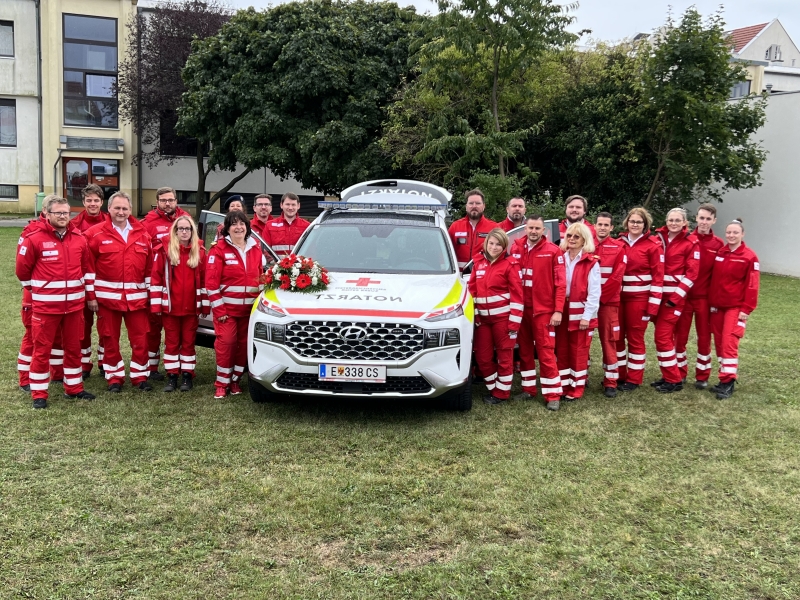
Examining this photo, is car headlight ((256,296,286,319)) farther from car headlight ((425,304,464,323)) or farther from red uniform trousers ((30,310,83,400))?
red uniform trousers ((30,310,83,400))

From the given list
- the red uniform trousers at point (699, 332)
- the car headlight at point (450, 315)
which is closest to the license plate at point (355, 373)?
the car headlight at point (450, 315)

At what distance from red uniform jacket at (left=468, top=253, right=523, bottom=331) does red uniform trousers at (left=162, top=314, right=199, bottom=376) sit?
9.34 ft

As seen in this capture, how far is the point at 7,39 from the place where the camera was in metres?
31.7

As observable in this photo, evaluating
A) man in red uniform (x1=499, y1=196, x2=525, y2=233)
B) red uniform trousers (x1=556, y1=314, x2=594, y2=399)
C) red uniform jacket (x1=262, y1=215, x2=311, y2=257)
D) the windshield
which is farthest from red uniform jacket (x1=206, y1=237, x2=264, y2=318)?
man in red uniform (x1=499, y1=196, x2=525, y2=233)

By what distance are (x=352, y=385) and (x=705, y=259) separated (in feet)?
13.3

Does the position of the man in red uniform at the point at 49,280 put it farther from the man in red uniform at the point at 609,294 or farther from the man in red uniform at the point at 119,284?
the man in red uniform at the point at 609,294

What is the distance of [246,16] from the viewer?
22.9 metres

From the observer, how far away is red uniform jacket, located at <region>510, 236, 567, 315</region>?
653 centimetres

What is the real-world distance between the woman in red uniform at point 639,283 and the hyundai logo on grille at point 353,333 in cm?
304

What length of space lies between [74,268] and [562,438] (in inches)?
178

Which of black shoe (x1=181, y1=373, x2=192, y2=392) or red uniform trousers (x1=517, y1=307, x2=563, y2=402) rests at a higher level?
red uniform trousers (x1=517, y1=307, x2=563, y2=402)

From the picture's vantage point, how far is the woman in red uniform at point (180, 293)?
6699 millimetres

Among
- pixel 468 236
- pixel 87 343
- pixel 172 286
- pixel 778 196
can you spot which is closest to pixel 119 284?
pixel 172 286

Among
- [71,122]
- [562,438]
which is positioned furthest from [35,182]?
[562,438]
